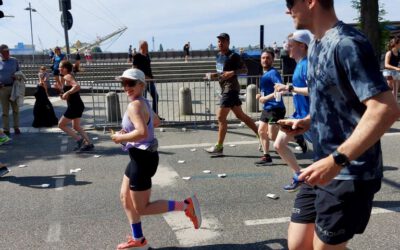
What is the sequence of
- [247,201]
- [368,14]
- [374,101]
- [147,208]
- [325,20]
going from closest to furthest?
1. [374,101]
2. [325,20]
3. [147,208]
4. [247,201]
5. [368,14]

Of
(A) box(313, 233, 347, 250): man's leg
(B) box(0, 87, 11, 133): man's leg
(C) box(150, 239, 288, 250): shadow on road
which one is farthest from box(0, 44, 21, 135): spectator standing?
(A) box(313, 233, 347, 250): man's leg

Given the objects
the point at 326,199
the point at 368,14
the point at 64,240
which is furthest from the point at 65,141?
the point at 368,14

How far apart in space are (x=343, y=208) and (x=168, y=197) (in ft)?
11.0

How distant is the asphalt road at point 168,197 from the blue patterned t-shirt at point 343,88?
1.96m

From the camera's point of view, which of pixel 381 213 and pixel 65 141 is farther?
pixel 65 141

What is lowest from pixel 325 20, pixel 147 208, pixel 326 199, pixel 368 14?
pixel 147 208

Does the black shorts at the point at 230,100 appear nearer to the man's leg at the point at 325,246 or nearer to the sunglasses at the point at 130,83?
the sunglasses at the point at 130,83

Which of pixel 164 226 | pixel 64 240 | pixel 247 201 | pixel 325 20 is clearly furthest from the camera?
pixel 247 201

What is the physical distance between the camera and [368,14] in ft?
43.1

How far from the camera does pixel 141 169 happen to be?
347 cm

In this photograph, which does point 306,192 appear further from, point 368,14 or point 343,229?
point 368,14

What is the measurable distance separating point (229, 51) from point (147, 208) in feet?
13.7

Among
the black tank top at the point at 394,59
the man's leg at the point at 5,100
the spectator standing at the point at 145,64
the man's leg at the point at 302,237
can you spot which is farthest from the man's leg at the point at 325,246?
the black tank top at the point at 394,59

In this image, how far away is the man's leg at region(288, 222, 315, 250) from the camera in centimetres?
234
